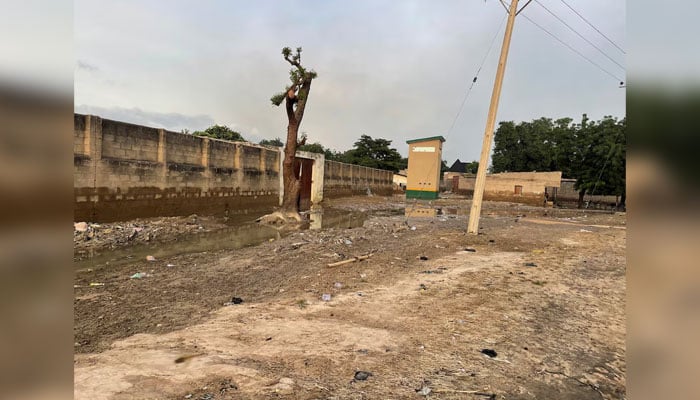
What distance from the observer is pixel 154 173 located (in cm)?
1038

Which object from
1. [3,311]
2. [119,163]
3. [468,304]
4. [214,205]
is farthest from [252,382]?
[214,205]

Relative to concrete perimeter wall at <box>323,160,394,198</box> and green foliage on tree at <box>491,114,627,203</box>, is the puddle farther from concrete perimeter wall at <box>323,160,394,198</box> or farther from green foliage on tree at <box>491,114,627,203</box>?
concrete perimeter wall at <box>323,160,394,198</box>

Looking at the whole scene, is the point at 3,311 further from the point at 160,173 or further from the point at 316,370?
the point at 160,173

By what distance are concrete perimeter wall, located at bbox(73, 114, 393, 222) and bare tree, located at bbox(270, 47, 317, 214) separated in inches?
113

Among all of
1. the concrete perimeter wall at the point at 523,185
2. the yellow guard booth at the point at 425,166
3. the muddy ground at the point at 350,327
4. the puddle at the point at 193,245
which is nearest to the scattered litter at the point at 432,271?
the muddy ground at the point at 350,327

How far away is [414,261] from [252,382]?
164 inches

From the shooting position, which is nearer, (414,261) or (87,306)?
(87,306)

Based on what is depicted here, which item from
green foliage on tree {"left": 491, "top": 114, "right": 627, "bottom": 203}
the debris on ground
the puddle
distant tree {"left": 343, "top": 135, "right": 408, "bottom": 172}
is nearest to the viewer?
the debris on ground

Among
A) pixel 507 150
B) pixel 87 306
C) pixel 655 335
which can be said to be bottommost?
pixel 87 306

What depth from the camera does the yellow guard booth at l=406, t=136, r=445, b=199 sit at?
29.9 meters

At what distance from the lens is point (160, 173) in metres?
10.6

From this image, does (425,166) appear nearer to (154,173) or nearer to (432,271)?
(154,173)

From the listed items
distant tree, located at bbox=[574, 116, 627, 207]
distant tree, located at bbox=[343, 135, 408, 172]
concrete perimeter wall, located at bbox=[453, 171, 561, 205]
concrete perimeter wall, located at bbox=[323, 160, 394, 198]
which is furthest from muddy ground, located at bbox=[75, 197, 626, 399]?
distant tree, located at bbox=[343, 135, 408, 172]

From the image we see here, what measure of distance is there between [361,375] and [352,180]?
2474 centimetres
